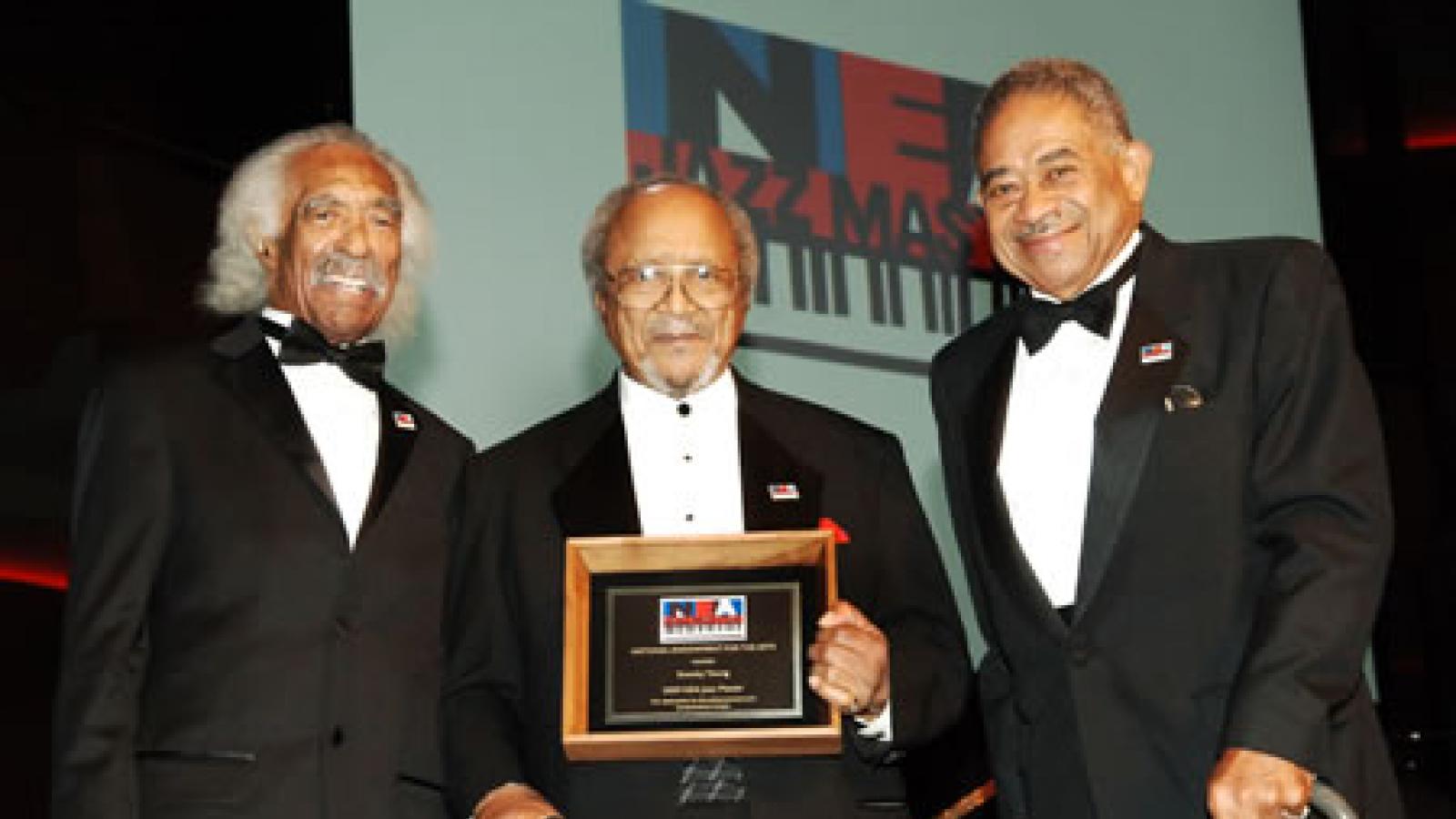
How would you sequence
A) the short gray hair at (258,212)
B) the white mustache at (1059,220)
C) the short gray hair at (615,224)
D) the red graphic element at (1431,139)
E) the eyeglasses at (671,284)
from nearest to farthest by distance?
the white mustache at (1059,220), the eyeglasses at (671,284), the short gray hair at (615,224), the short gray hair at (258,212), the red graphic element at (1431,139)

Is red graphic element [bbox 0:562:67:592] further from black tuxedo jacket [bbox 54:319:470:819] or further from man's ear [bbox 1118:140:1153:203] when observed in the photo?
man's ear [bbox 1118:140:1153:203]

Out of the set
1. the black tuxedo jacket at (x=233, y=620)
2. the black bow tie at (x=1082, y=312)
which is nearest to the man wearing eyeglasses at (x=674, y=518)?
the black tuxedo jacket at (x=233, y=620)

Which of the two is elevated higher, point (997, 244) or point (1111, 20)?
point (1111, 20)

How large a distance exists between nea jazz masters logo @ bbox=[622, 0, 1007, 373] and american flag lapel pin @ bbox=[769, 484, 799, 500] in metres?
1.58

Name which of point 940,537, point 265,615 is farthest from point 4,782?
point 940,537

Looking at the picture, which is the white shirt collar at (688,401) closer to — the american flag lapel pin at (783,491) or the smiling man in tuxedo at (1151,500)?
the american flag lapel pin at (783,491)

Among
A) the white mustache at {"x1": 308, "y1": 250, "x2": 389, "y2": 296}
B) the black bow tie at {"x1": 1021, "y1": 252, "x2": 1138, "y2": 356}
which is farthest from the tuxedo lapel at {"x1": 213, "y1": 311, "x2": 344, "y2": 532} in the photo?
the black bow tie at {"x1": 1021, "y1": 252, "x2": 1138, "y2": 356}

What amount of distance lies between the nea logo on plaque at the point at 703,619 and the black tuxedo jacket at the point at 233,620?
0.54 metres

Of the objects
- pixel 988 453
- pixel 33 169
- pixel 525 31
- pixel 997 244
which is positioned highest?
pixel 525 31

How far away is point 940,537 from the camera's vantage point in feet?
17.7

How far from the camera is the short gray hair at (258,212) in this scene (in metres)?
3.87

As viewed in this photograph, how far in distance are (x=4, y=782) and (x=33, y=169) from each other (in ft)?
4.13

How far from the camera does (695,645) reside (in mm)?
3334

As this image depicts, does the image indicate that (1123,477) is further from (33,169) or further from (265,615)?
(33,169)
